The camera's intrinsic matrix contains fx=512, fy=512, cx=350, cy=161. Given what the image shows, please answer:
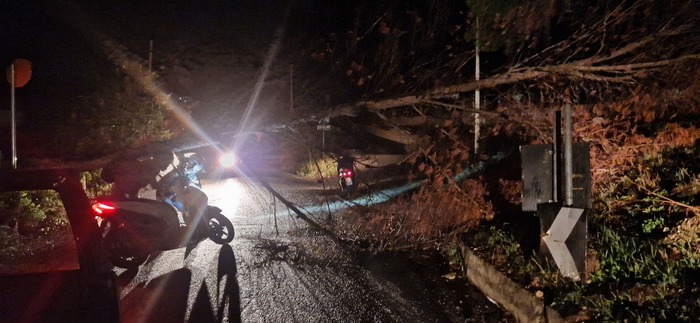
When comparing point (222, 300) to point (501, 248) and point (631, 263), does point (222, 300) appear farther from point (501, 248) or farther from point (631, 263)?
point (631, 263)

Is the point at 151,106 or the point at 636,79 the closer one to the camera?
the point at 636,79

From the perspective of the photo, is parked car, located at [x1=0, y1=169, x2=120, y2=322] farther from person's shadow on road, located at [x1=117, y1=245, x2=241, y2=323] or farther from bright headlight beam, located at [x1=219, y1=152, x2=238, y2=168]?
bright headlight beam, located at [x1=219, y1=152, x2=238, y2=168]

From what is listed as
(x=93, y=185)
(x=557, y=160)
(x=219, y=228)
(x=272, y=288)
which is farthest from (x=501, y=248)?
(x=93, y=185)

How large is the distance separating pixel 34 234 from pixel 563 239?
847 cm

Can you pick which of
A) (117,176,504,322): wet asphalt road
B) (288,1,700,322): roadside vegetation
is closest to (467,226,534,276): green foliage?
(288,1,700,322): roadside vegetation

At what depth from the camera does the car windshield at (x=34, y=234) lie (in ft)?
24.3

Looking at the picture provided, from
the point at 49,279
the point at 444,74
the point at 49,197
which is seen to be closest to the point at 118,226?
the point at 49,279

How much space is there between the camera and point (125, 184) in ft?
22.6

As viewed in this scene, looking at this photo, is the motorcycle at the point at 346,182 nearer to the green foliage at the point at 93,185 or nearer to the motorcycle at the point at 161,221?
Answer: the motorcycle at the point at 161,221

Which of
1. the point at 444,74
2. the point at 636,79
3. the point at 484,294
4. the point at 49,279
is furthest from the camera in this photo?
the point at 444,74

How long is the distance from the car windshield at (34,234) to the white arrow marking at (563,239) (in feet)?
20.5

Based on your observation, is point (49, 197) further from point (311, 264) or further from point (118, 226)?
point (311, 264)

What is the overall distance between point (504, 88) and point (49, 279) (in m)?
7.99

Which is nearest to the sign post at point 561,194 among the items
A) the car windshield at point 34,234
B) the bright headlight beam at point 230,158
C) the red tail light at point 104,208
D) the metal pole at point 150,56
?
the red tail light at point 104,208
